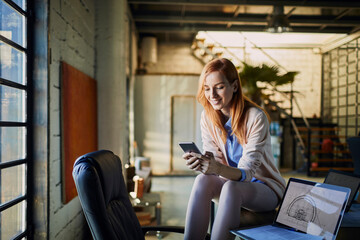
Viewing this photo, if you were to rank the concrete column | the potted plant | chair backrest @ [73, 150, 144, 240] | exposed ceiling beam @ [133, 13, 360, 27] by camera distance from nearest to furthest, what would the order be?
chair backrest @ [73, 150, 144, 240] → the concrete column → the potted plant → exposed ceiling beam @ [133, 13, 360, 27]

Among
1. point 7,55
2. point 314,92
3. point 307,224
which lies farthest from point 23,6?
point 314,92

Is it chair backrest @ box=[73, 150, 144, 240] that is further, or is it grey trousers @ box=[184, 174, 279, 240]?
grey trousers @ box=[184, 174, 279, 240]

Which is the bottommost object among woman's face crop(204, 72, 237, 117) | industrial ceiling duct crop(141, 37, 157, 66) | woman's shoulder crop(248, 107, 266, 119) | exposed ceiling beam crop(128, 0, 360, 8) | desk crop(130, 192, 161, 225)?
desk crop(130, 192, 161, 225)

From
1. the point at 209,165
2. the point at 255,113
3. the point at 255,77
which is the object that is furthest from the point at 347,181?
the point at 255,77

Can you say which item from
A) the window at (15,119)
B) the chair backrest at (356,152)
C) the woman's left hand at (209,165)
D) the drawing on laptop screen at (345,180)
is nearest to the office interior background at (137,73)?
the window at (15,119)

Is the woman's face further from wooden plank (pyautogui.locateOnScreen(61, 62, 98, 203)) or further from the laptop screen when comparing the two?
wooden plank (pyautogui.locateOnScreen(61, 62, 98, 203))

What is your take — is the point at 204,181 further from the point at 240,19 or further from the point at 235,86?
the point at 240,19

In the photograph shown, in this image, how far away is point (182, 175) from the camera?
7.41 meters

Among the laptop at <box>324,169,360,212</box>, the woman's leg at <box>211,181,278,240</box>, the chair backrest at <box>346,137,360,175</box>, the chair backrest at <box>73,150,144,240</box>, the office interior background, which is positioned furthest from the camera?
the chair backrest at <box>346,137,360,175</box>

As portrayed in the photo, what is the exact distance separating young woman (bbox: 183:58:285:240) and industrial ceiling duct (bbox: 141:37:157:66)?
6.38 m

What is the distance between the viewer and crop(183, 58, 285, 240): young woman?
1367 millimetres

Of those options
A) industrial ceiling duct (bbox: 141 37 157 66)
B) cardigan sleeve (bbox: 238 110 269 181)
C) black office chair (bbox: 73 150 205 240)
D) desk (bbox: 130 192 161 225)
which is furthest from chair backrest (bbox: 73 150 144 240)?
industrial ceiling duct (bbox: 141 37 157 66)

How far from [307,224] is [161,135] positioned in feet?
21.0

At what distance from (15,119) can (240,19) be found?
570 cm
